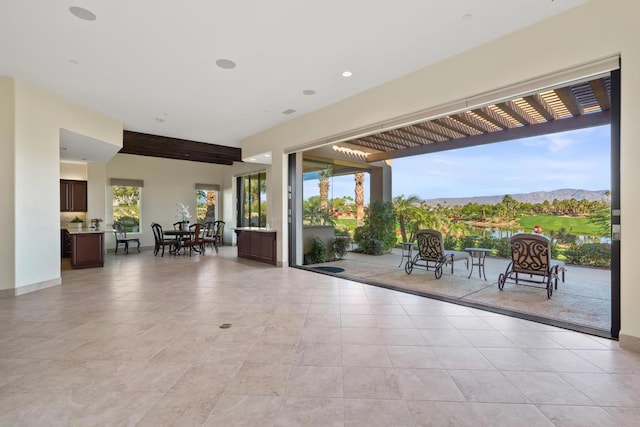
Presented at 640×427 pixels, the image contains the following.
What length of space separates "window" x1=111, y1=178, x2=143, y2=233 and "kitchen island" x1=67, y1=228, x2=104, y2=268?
11.3 ft

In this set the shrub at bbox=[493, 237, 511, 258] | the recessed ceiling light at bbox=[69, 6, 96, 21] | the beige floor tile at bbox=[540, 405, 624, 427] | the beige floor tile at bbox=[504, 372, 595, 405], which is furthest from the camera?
the shrub at bbox=[493, 237, 511, 258]

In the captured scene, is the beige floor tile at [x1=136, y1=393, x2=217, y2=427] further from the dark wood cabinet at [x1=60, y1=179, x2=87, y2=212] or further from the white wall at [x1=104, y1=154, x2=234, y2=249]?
the white wall at [x1=104, y1=154, x2=234, y2=249]

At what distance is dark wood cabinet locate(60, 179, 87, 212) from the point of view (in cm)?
886

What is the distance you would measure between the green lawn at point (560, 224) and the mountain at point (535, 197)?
0.48m

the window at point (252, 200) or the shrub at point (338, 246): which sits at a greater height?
the window at point (252, 200)

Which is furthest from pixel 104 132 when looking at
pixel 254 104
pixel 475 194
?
pixel 475 194

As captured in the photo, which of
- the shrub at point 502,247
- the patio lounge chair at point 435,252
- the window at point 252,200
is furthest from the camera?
the window at point 252,200

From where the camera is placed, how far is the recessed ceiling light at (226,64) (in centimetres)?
409

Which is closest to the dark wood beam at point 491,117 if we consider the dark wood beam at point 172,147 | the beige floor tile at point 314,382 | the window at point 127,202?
the beige floor tile at point 314,382

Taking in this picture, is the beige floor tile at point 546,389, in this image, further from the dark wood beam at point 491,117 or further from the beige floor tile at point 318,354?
the dark wood beam at point 491,117

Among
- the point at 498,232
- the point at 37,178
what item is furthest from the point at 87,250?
the point at 498,232

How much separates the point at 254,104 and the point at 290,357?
464 cm

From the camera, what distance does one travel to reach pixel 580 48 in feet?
9.72

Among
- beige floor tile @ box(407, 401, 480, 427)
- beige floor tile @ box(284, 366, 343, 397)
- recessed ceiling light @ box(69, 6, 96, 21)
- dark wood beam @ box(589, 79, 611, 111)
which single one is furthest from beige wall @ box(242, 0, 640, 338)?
recessed ceiling light @ box(69, 6, 96, 21)
